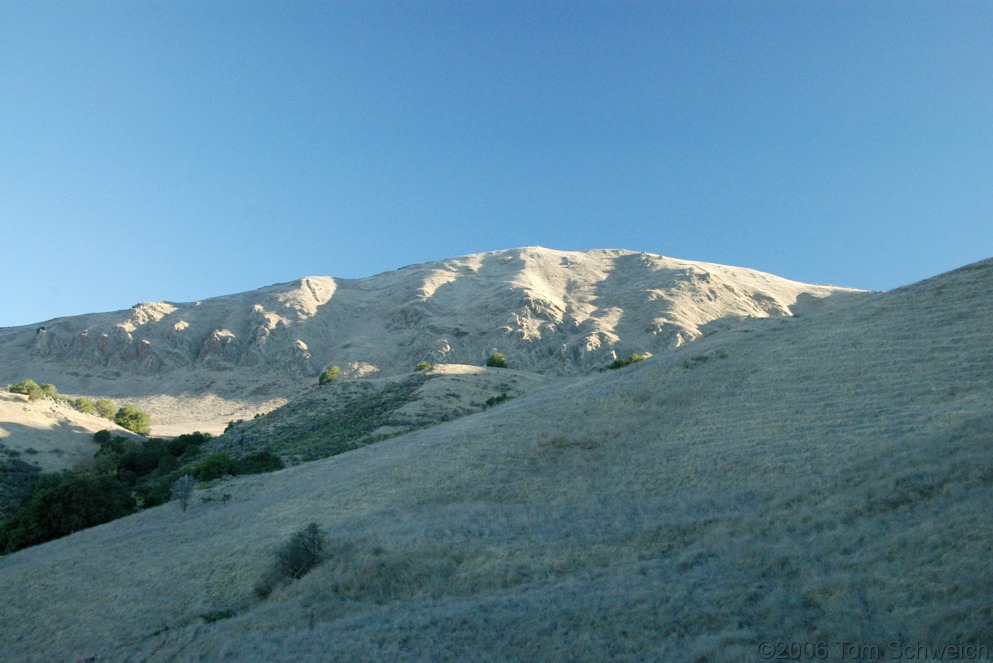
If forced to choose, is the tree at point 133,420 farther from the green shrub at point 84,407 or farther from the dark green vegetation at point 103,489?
the dark green vegetation at point 103,489

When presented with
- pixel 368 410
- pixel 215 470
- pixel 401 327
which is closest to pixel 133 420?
pixel 368 410

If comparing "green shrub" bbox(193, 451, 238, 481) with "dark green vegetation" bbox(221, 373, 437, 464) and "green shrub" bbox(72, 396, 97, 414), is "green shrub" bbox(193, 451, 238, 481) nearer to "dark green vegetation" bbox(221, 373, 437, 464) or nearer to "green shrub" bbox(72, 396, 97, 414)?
"dark green vegetation" bbox(221, 373, 437, 464)

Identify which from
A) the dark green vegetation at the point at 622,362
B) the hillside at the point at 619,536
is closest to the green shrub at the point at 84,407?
the hillside at the point at 619,536

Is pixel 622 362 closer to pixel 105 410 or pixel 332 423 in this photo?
pixel 332 423

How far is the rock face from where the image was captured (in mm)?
80438

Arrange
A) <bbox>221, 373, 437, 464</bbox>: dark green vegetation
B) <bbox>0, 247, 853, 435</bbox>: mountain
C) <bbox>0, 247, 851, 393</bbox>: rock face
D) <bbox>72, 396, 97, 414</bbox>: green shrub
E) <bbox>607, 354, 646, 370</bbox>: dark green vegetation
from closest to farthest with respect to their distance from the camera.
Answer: <bbox>221, 373, 437, 464</bbox>: dark green vegetation → <bbox>607, 354, 646, 370</bbox>: dark green vegetation → <bbox>72, 396, 97, 414</bbox>: green shrub → <bbox>0, 247, 853, 435</bbox>: mountain → <bbox>0, 247, 851, 393</bbox>: rock face

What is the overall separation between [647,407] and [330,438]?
2042 cm

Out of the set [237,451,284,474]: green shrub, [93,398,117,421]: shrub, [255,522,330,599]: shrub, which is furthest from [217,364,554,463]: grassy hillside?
[93,398,117,421]: shrub

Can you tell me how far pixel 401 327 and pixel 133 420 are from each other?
127ft

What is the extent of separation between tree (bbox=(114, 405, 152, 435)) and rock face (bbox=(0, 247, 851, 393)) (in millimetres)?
19850

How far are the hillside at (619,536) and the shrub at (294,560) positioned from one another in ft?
1.87

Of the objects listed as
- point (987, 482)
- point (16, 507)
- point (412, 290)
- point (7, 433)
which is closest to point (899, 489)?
point (987, 482)

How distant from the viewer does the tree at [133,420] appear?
2410 inches

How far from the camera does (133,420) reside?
203ft
